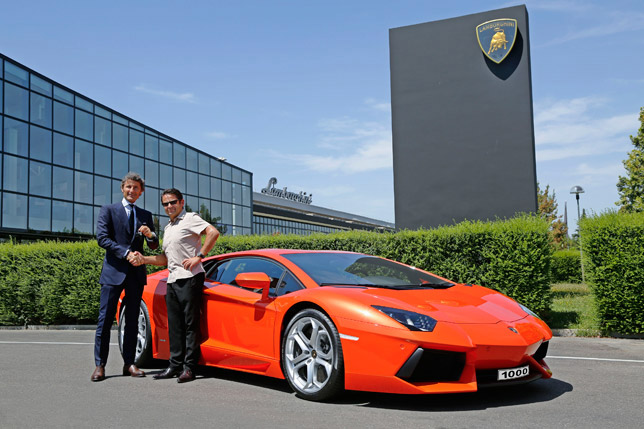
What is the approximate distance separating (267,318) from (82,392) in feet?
5.77

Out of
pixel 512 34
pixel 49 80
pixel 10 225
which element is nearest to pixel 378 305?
pixel 512 34

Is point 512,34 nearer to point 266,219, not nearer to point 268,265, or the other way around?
point 268,265

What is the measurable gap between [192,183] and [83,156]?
36.7 feet

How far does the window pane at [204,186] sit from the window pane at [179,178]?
6.63 feet

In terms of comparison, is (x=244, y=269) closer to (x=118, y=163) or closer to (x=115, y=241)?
(x=115, y=241)

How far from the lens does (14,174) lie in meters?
26.8

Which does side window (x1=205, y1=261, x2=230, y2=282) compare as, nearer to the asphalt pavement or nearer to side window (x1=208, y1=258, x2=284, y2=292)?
side window (x1=208, y1=258, x2=284, y2=292)

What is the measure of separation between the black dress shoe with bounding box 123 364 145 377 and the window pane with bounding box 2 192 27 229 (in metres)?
22.9

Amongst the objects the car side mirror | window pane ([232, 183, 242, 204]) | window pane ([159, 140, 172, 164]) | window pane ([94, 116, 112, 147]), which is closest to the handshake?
the car side mirror

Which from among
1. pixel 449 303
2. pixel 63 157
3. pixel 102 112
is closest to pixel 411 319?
pixel 449 303

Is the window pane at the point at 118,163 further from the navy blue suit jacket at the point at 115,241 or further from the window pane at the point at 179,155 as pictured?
the navy blue suit jacket at the point at 115,241

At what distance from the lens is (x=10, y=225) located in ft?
86.6

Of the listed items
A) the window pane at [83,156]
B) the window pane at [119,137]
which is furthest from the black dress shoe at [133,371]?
the window pane at [119,137]

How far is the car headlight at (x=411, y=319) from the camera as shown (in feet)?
14.2
